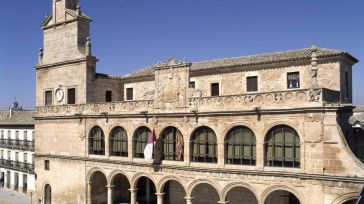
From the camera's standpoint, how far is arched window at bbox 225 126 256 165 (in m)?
19.2

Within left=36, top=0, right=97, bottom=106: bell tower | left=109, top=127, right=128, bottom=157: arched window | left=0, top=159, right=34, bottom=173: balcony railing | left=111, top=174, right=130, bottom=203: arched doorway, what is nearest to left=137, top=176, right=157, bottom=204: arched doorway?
left=111, top=174, right=130, bottom=203: arched doorway

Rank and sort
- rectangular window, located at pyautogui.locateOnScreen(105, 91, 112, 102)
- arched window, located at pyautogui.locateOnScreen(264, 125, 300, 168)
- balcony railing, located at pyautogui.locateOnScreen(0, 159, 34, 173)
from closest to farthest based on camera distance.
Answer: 1. arched window, located at pyautogui.locateOnScreen(264, 125, 300, 168)
2. rectangular window, located at pyautogui.locateOnScreen(105, 91, 112, 102)
3. balcony railing, located at pyautogui.locateOnScreen(0, 159, 34, 173)

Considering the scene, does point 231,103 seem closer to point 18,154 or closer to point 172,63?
point 172,63

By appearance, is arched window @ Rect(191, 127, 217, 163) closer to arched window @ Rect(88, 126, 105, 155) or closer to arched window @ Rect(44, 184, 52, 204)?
arched window @ Rect(88, 126, 105, 155)

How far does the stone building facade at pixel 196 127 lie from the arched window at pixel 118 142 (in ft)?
0.23

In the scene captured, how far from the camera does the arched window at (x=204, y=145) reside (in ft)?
67.7

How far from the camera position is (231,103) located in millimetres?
19750

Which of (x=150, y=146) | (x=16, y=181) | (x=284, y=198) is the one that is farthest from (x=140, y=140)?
(x=16, y=181)

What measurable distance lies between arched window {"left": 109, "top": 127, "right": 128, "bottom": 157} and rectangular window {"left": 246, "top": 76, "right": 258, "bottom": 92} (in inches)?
346

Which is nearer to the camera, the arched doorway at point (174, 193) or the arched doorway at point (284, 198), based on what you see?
the arched doorway at point (284, 198)

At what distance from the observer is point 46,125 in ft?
97.0

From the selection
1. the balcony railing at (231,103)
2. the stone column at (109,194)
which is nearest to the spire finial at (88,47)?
the balcony railing at (231,103)

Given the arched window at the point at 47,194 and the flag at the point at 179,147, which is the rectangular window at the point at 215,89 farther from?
the arched window at the point at 47,194

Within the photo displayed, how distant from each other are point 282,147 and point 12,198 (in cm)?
2928
